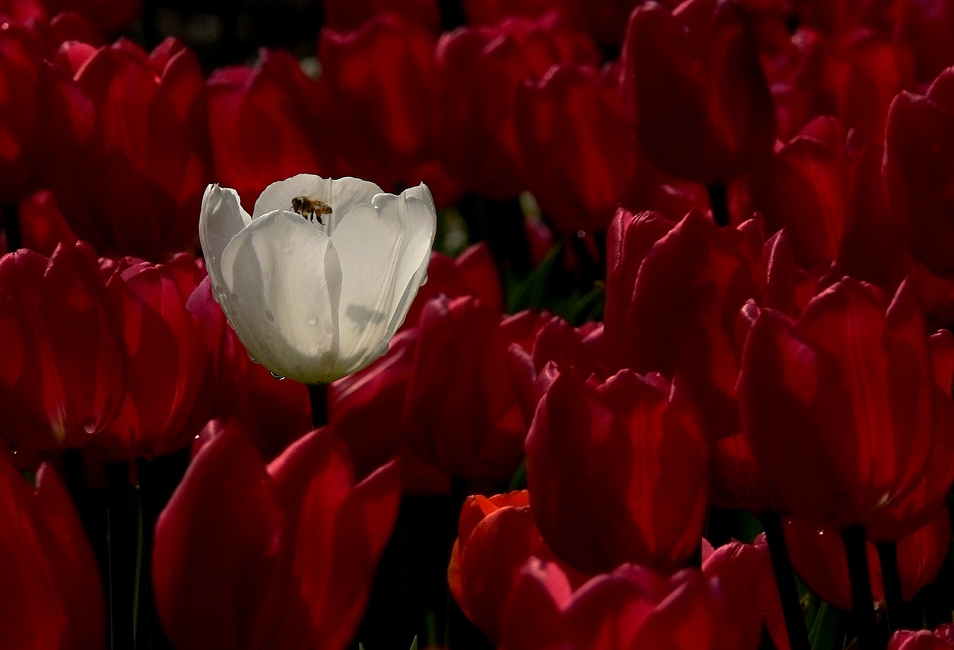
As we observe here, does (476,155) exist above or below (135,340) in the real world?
below

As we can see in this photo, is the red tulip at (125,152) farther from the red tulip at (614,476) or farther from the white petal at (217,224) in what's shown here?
the red tulip at (614,476)

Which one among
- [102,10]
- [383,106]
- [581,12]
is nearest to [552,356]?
[383,106]

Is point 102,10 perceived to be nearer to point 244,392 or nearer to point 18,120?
point 18,120

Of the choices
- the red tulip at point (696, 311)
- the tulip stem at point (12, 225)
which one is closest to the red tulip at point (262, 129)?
the tulip stem at point (12, 225)

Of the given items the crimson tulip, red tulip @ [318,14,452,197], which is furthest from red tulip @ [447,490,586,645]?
red tulip @ [318,14,452,197]

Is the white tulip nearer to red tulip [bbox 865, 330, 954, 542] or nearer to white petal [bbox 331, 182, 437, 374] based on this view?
white petal [bbox 331, 182, 437, 374]

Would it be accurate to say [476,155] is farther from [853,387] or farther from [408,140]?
[853,387]

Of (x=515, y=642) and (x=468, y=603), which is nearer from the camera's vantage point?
(x=515, y=642)

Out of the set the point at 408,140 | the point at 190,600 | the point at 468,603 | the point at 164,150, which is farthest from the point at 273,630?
the point at 408,140
